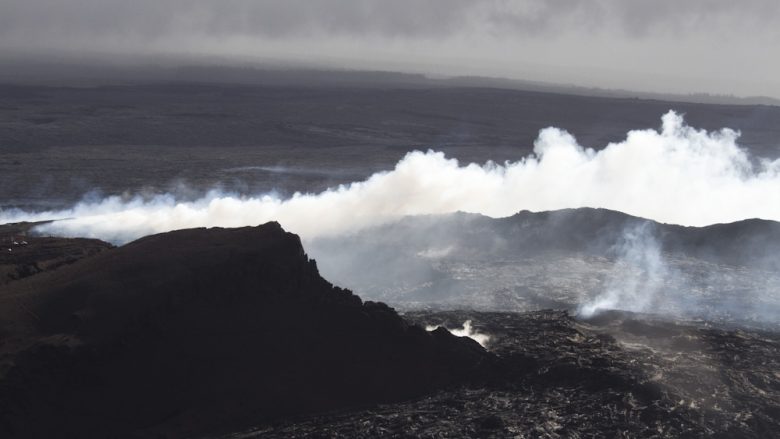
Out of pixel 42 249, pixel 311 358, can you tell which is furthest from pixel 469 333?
pixel 42 249

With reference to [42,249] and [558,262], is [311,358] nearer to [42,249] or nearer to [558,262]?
[42,249]

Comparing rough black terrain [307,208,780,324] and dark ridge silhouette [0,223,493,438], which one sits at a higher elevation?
dark ridge silhouette [0,223,493,438]

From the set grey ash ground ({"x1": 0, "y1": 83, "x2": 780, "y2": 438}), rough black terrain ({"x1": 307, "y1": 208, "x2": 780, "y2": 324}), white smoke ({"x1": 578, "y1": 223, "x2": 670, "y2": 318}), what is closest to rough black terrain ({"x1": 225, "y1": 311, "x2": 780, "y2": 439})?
grey ash ground ({"x1": 0, "y1": 83, "x2": 780, "y2": 438})

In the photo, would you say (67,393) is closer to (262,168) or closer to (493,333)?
(493,333)

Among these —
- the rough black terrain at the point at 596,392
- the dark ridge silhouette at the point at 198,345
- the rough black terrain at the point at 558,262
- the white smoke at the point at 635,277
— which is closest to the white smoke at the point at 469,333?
the rough black terrain at the point at 596,392

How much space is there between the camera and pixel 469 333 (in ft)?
191

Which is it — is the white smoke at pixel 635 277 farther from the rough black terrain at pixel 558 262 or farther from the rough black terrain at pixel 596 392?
the rough black terrain at pixel 596 392

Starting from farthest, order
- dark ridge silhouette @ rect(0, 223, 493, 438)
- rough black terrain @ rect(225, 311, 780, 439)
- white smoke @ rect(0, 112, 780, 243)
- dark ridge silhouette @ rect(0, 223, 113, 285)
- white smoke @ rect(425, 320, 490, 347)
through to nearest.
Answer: white smoke @ rect(0, 112, 780, 243)
dark ridge silhouette @ rect(0, 223, 113, 285)
white smoke @ rect(425, 320, 490, 347)
rough black terrain @ rect(225, 311, 780, 439)
dark ridge silhouette @ rect(0, 223, 493, 438)

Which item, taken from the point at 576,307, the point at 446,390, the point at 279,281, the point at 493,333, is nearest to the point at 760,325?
the point at 576,307

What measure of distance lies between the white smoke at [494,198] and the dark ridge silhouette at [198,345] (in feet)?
124

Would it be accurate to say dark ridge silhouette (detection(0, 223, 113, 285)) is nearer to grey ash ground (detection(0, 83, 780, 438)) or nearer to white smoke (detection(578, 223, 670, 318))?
grey ash ground (detection(0, 83, 780, 438))

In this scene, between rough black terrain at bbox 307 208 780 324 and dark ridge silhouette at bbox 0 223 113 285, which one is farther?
rough black terrain at bbox 307 208 780 324

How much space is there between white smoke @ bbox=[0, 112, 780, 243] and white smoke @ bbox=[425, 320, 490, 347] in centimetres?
3079

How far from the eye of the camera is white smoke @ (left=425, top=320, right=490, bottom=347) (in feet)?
186
